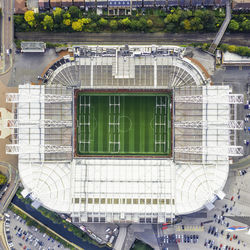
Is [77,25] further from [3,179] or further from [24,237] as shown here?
[24,237]

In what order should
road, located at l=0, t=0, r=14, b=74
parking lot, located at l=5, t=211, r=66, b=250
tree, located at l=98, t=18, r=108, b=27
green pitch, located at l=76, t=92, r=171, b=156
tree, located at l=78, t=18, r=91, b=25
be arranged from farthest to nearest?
1. parking lot, located at l=5, t=211, r=66, b=250
2. road, located at l=0, t=0, r=14, b=74
3. green pitch, located at l=76, t=92, r=171, b=156
4. tree, located at l=78, t=18, r=91, b=25
5. tree, located at l=98, t=18, r=108, b=27

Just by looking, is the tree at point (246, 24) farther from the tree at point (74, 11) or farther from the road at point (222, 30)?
the tree at point (74, 11)

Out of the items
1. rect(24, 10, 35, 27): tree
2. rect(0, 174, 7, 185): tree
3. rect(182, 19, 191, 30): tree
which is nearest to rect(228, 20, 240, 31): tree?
rect(182, 19, 191, 30): tree

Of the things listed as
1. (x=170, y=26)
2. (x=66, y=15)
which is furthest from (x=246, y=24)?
(x=66, y=15)

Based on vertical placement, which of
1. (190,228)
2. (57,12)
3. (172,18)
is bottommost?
(190,228)

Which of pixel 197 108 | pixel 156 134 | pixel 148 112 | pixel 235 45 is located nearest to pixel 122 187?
pixel 156 134

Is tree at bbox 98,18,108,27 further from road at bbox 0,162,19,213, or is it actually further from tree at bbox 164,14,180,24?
road at bbox 0,162,19,213

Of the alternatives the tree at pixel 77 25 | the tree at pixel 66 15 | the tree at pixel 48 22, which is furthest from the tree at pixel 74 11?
the tree at pixel 48 22
